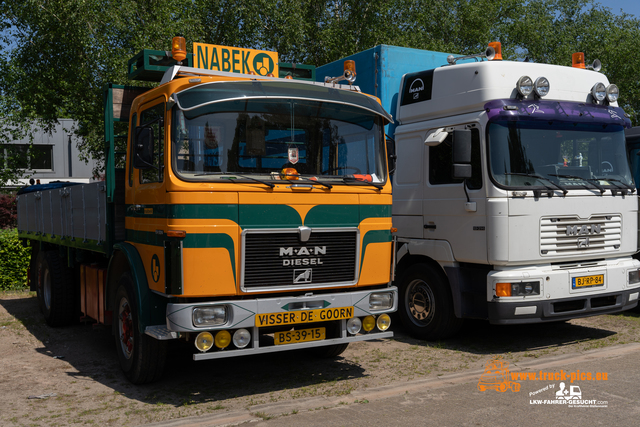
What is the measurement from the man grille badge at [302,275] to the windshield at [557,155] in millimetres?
2630

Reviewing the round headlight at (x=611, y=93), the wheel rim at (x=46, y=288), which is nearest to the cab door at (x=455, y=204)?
the round headlight at (x=611, y=93)

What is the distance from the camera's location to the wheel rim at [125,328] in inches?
237

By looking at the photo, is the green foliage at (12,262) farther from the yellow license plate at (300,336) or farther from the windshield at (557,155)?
the windshield at (557,155)

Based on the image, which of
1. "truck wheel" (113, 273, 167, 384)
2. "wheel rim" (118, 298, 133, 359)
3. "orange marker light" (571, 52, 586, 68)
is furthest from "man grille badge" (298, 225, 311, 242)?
"orange marker light" (571, 52, 586, 68)

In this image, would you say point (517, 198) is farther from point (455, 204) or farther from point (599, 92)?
point (599, 92)

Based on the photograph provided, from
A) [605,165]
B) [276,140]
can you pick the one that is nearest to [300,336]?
[276,140]

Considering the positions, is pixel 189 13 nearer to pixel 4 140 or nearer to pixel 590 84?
pixel 4 140

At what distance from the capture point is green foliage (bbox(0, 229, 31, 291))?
13242 millimetres

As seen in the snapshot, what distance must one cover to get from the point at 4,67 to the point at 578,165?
1843 cm

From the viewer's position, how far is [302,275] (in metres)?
5.49

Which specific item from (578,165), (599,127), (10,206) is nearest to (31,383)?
(578,165)

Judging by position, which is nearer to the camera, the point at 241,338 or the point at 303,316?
the point at 241,338

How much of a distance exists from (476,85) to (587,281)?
265cm

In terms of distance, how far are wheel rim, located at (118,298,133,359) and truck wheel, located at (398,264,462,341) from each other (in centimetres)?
367
